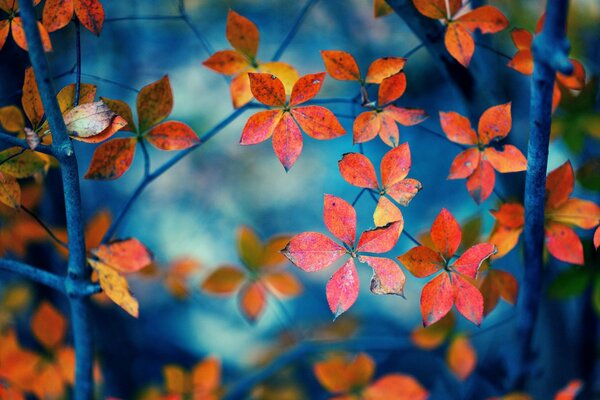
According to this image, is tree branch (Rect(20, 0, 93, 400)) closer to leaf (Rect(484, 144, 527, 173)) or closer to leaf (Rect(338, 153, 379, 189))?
leaf (Rect(338, 153, 379, 189))

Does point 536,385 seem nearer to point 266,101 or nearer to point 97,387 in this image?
point 266,101

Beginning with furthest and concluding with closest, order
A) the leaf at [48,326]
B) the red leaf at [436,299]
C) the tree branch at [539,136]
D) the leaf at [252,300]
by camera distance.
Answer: the leaf at [252,300]
the leaf at [48,326]
the red leaf at [436,299]
the tree branch at [539,136]

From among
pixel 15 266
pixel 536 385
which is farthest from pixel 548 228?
pixel 15 266

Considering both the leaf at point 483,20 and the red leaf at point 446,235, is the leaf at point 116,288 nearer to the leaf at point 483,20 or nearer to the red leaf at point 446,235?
the red leaf at point 446,235

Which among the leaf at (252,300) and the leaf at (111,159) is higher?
the leaf at (111,159)

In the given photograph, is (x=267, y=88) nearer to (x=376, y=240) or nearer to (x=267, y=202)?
(x=376, y=240)

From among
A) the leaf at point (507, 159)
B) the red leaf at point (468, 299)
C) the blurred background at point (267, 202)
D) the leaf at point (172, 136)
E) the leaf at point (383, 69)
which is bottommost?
the blurred background at point (267, 202)

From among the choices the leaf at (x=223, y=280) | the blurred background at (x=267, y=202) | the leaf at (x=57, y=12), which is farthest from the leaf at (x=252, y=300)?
the leaf at (x=57, y=12)
